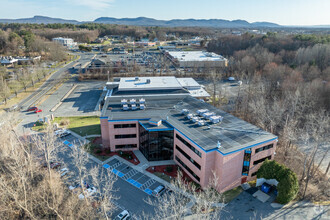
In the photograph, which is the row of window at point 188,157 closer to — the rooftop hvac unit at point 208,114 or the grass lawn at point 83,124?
the rooftop hvac unit at point 208,114

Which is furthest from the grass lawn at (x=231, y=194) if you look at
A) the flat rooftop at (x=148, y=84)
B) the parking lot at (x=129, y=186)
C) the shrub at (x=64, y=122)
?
the shrub at (x=64, y=122)

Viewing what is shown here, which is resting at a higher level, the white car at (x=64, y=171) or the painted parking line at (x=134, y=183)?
the white car at (x=64, y=171)

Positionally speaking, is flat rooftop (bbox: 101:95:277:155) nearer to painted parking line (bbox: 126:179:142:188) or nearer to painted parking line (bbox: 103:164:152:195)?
painted parking line (bbox: 103:164:152:195)

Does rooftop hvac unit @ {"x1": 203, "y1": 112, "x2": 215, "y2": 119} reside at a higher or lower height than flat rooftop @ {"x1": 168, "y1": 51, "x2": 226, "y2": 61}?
lower

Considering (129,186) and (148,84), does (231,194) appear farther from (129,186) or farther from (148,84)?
(148,84)

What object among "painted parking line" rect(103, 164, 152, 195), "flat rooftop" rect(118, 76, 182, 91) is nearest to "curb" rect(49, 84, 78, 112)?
"flat rooftop" rect(118, 76, 182, 91)

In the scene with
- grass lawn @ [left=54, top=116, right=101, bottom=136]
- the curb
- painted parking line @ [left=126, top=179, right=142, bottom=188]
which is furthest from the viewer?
the curb

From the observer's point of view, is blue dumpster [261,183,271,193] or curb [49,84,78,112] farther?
curb [49,84,78,112]

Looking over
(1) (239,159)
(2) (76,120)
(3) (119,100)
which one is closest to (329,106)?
(1) (239,159)

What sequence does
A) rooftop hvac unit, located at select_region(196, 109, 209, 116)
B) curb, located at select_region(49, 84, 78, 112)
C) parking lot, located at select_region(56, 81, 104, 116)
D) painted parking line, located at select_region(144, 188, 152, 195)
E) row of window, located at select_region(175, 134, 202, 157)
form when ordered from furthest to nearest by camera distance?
1. curb, located at select_region(49, 84, 78, 112)
2. parking lot, located at select_region(56, 81, 104, 116)
3. rooftop hvac unit, located at select_region(196, 109, 209, 116)
4. row of window, located at select_region(175, 134, 202, 157)
5. painted parking line, located at select_region(144, 188, 152, 195)
